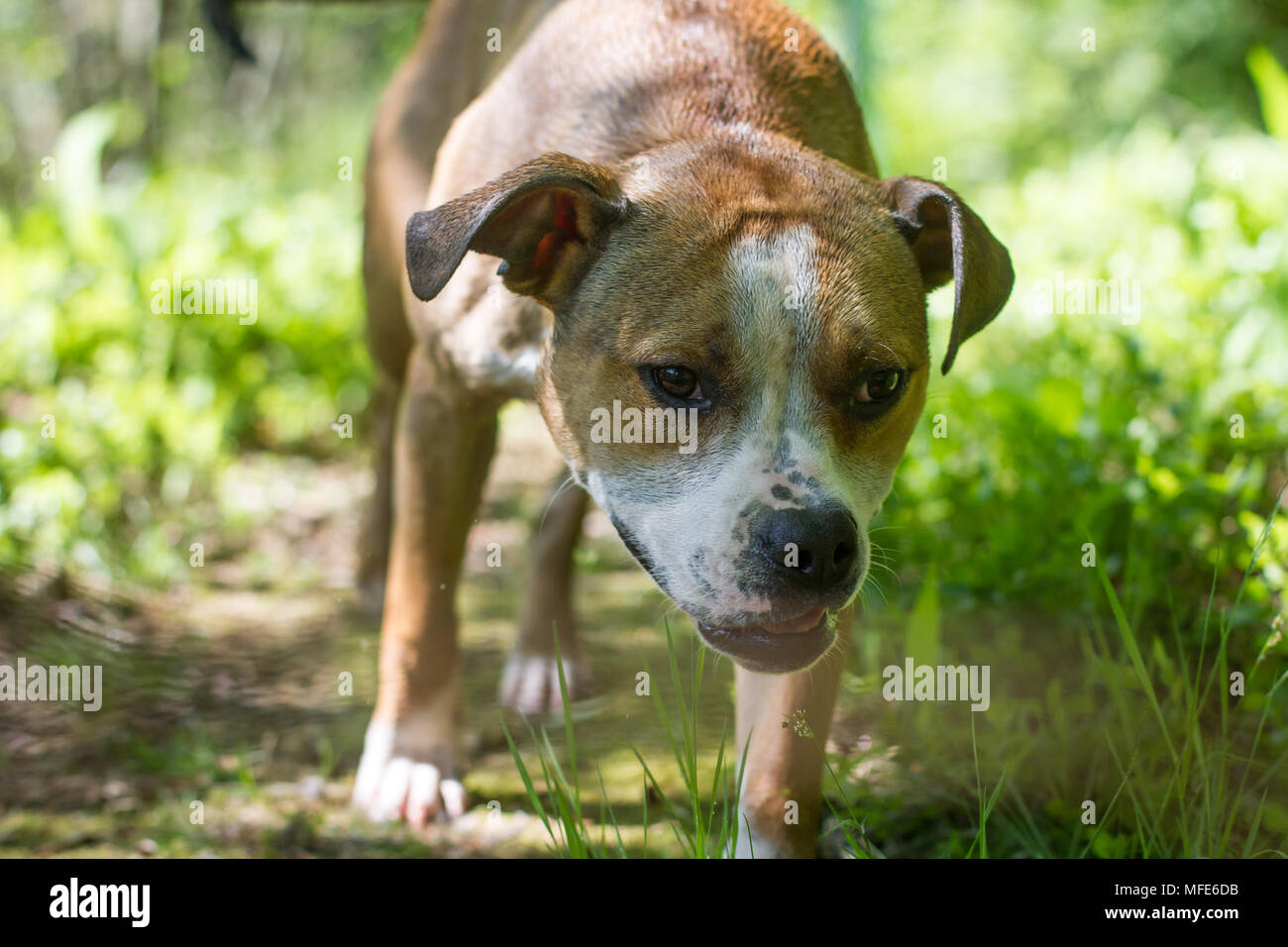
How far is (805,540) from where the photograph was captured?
97.2 inches

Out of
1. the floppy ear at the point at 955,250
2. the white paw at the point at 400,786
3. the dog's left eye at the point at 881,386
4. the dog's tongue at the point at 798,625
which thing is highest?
the floppy ear at the point at 955,250

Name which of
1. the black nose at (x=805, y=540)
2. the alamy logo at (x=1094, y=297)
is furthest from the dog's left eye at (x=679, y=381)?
the alamy logo at (x=1094, y=297)

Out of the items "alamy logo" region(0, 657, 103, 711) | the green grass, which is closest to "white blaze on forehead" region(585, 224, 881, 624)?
the green grass

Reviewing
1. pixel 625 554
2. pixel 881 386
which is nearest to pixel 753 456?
pixel 881 386

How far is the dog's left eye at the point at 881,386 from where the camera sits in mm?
2713

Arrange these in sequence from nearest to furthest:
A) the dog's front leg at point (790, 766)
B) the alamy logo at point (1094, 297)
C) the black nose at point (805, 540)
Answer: the black nose at point (805, 540) → the dog's front leg at point (790, 766) → the alamy logo at point (1094, 297)

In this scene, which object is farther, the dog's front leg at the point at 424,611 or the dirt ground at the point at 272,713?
the dog's front leg at the point at 424,611

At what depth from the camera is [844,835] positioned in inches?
117

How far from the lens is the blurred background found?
10.5 ft

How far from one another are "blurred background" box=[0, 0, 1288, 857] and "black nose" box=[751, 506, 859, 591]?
62 cm

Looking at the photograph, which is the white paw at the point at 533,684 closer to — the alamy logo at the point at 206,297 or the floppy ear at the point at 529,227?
the floppy ear at the point at 529,227

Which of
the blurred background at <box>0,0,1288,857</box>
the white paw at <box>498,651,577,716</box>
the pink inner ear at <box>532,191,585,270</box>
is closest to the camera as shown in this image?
the pink inner ear at <box>532,191,585,270</box>
